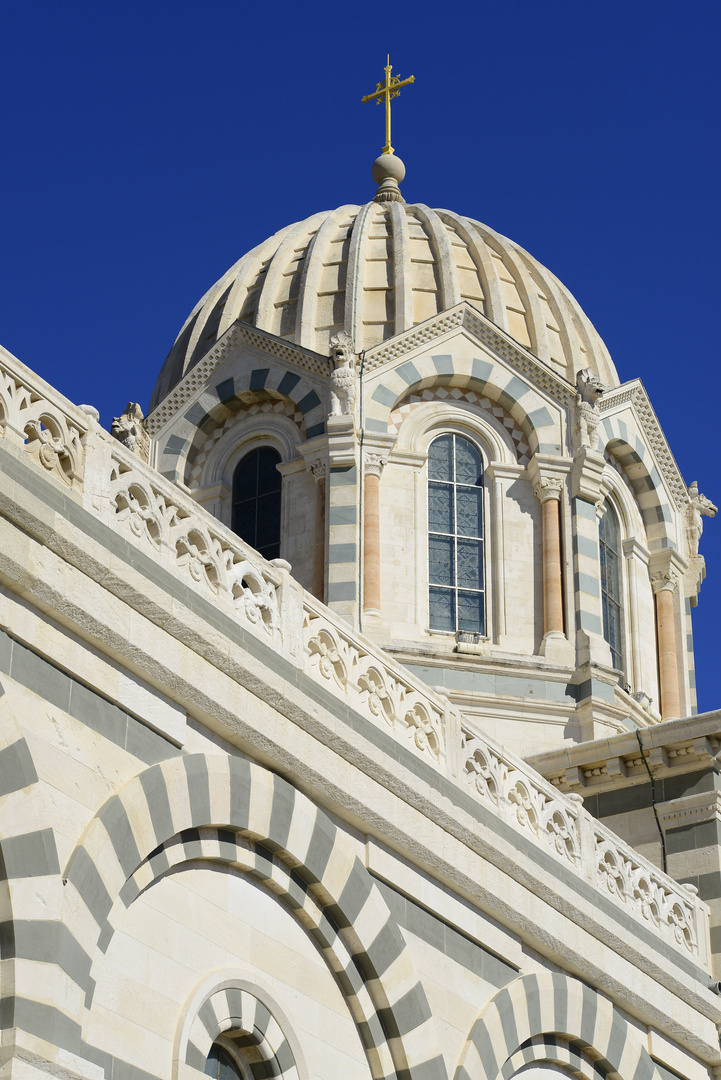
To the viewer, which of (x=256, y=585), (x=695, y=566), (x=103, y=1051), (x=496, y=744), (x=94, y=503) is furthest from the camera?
(x=695, y=566)

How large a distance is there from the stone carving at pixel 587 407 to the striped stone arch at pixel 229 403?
154 inches

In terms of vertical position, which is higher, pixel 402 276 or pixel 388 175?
pixel 388 175

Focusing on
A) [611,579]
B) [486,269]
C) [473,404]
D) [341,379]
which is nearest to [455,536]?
[473,404]

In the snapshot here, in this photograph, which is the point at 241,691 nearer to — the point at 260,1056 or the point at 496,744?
the point at 260,1056

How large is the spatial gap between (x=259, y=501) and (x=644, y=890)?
1016 cm

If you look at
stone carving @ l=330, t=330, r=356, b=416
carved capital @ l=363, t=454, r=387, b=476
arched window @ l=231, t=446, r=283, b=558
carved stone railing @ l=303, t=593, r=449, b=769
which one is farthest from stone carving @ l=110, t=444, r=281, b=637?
arched window @ l=231, t=446, r=283, b=558

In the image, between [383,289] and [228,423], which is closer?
[228,423]

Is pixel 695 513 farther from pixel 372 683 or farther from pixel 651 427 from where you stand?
pixel 372 683

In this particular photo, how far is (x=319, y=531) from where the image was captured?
2692 centimetres

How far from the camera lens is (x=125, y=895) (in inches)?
510

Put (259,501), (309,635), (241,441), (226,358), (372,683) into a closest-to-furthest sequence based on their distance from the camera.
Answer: (309,635) → (372,683) → (259,501) → (241,441) → (226,358)

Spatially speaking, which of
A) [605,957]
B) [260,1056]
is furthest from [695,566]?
[260,1056]

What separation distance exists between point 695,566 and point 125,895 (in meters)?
18.3

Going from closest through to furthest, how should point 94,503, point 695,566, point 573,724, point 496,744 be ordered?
point 94,503
point 496,744
point 573,724
point 695,566
